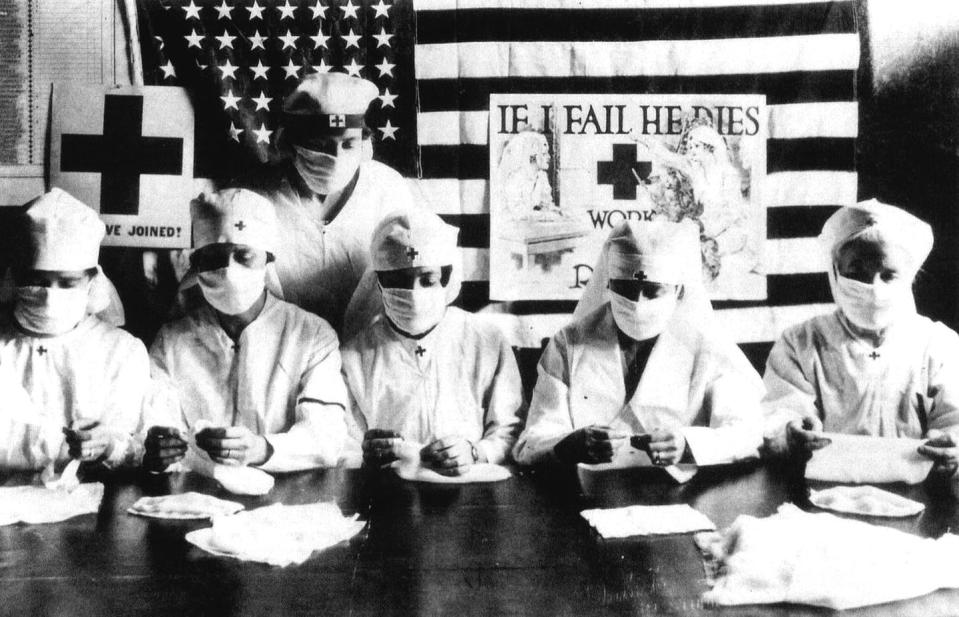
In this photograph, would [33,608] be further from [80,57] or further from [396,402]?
[80,57]

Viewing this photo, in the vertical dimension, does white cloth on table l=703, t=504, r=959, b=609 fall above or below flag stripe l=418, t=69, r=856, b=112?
below

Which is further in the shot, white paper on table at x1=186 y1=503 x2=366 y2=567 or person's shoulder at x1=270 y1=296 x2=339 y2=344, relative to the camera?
person's shoulder at x1=270 y1=296 x2=339 y2=344

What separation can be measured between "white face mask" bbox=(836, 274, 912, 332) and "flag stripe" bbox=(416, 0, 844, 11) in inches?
33.0

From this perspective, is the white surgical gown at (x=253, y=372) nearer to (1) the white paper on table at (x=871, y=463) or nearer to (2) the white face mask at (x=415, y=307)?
(2) the white face mask at (x=415, y=307)

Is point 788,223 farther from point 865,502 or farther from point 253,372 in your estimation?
point 253,372

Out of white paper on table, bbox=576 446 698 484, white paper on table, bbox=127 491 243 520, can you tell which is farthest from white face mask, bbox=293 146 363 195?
white paper on table, bbox=576 446 698 484

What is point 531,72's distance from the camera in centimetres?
244

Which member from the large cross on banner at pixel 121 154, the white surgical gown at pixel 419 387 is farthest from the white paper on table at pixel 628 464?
the large cross on banner at pixel 121 154

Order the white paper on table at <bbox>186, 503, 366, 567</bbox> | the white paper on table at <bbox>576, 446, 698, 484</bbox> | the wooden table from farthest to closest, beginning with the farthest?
the white paper on table at <bbox>576, 446, 698, 484</bbox>
the white paper on table at <bbox>186, 503, 366, 567</bbox>
the wooden table

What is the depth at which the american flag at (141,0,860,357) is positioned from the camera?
2404mm

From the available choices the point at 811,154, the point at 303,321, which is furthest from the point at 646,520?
the point at 811,154

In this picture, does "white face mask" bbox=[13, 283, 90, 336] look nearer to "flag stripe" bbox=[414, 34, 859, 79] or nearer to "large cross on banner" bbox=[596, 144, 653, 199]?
"flag stripe" bbox=[414, 34, 859, 79]

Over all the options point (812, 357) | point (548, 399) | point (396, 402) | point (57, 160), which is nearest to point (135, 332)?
point (57, 160)

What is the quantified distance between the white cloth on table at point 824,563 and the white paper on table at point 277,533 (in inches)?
32.0
